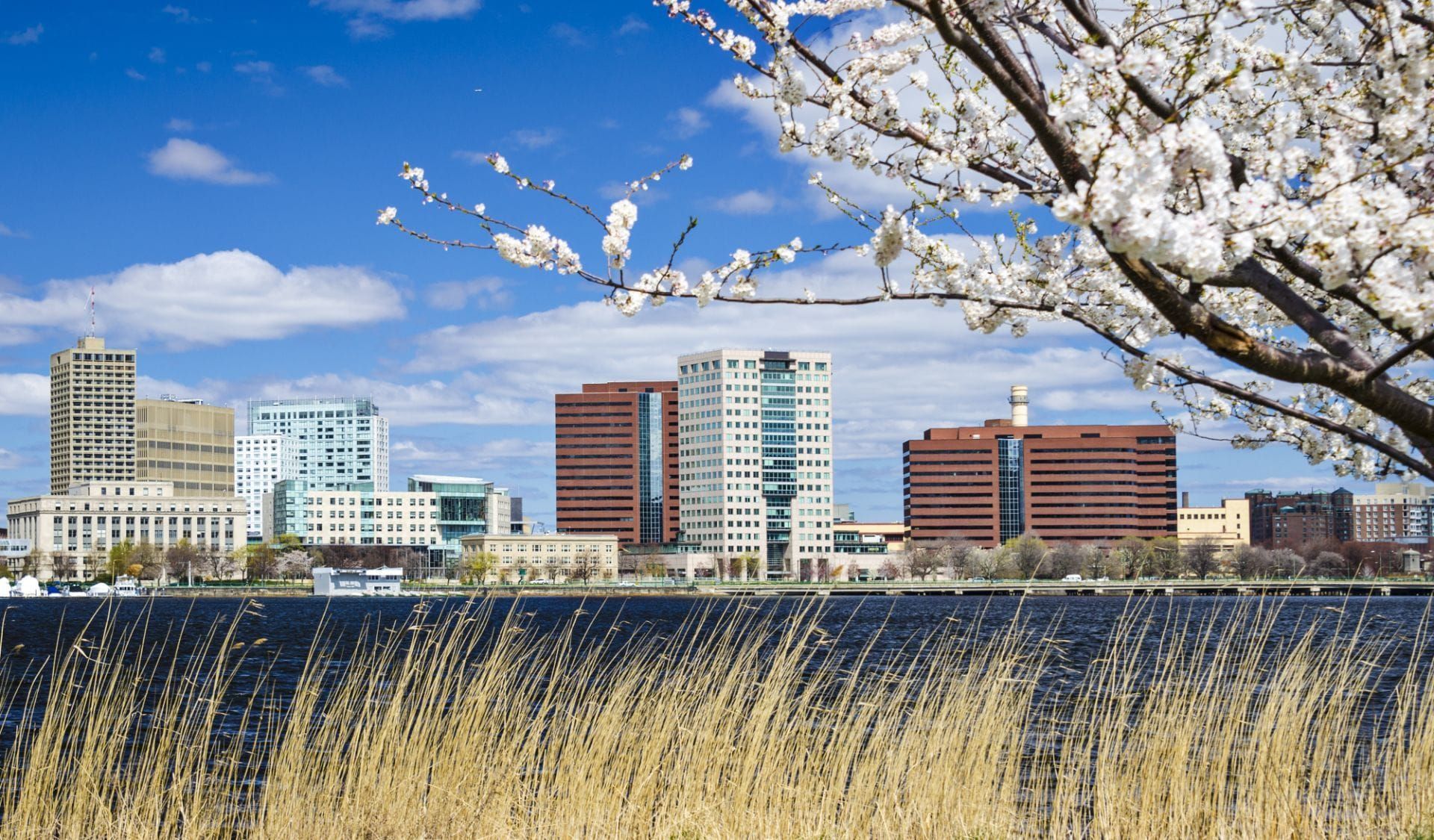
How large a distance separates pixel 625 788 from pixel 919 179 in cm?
708

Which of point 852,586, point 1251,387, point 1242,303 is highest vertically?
point 1242,303

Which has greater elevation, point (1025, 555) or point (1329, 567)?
point (1025, 555)

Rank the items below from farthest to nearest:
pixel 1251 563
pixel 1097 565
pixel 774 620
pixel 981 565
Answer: pixel 981 565, pixel 1097 565, pixel 1251 563, pixel 774 620

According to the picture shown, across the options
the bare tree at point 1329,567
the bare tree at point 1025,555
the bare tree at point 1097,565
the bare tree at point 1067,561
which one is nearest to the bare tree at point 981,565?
the bare tree at point 1025,555

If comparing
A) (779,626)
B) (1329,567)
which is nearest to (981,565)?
(1329,567)

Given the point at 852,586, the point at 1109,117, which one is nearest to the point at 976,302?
the point at 1109,117

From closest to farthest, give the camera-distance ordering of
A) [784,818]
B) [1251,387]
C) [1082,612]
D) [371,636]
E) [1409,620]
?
[1251,387], [784,818], [371,636], [1409,620], [1082,612]

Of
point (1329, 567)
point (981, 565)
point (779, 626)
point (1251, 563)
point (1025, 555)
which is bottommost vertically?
point (1329, 567)

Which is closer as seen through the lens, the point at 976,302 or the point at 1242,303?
the point at 976,302

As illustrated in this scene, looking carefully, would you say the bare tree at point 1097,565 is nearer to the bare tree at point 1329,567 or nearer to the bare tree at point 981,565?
the bare tree at point 981,565

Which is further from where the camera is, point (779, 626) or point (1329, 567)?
point (1329, 567)

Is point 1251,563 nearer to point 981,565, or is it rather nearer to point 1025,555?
point 1025,555

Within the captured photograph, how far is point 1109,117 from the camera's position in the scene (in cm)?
479

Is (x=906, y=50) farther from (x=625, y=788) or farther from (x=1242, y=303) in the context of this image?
(x=625, y=788)
